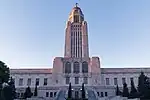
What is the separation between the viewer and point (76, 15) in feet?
270

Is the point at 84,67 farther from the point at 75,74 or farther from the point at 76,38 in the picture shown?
the point at 76,38

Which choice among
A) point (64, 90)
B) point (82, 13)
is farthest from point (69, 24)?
point (64, 90)

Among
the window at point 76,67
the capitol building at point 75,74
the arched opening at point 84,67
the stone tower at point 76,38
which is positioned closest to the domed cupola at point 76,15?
the stone tower at point 76,38

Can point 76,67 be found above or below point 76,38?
below

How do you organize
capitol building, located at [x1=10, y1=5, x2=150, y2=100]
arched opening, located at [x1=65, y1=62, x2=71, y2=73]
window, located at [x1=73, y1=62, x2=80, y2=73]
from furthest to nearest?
arched opening, located at [x1=65, y1=62, x2=71, y2=73] → window, located at [x1=73, y1=62, x2=80, y2=73] → capitol building, located at [x1=10, y1=5, x2=150, y2=100]

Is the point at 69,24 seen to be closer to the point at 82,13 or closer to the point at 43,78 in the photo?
the point at 82,13

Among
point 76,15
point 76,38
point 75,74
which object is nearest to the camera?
point 75,74

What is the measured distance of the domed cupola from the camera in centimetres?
8132

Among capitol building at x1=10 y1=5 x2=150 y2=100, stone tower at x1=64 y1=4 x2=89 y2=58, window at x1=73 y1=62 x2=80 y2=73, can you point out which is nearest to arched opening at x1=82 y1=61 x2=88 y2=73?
capitol building at x1=10 y1=5 x2=150 y2=100

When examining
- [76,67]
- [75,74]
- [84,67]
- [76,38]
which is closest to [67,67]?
[76,67]

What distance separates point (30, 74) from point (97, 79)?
68.0 feet

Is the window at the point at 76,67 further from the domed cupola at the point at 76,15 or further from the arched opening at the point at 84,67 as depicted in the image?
the domed cupola at the point at 76,15

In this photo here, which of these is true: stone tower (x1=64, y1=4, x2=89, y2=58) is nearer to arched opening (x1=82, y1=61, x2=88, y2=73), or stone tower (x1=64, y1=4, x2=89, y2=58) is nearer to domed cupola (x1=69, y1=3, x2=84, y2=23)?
domed cupola (x1=69, y1=3, x2=84, y2=23)

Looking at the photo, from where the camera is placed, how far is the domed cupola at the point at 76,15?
8132 centimetres
